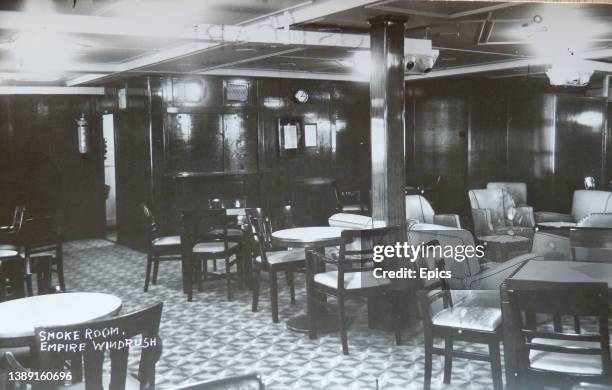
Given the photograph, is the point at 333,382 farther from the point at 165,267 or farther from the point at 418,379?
the point at 165,267

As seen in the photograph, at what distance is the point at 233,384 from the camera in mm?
1854

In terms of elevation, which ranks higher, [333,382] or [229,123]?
[229,123]

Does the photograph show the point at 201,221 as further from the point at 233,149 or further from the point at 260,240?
the point at 233,149

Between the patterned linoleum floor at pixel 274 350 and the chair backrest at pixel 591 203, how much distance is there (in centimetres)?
372

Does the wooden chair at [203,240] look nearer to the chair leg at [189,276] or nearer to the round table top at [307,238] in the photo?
the chair leg at [189,276]

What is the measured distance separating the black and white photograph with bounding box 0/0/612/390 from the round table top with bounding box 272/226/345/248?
21 millimetres

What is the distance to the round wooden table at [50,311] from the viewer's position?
308 cm

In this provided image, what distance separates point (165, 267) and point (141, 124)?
239cm

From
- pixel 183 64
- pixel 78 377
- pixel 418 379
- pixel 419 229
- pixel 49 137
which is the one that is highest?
Answer: pixel 183 64

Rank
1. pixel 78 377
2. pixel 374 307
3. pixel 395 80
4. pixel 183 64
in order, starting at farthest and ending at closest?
pixel 183 64
pixel 374 307
pixel 395 80
pixel 78 377

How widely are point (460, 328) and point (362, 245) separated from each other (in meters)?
1.22

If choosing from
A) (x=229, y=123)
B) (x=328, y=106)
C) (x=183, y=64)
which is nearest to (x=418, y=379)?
(x=183, y=64)

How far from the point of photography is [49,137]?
36.1 ft

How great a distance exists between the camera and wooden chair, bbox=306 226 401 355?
4.82m
